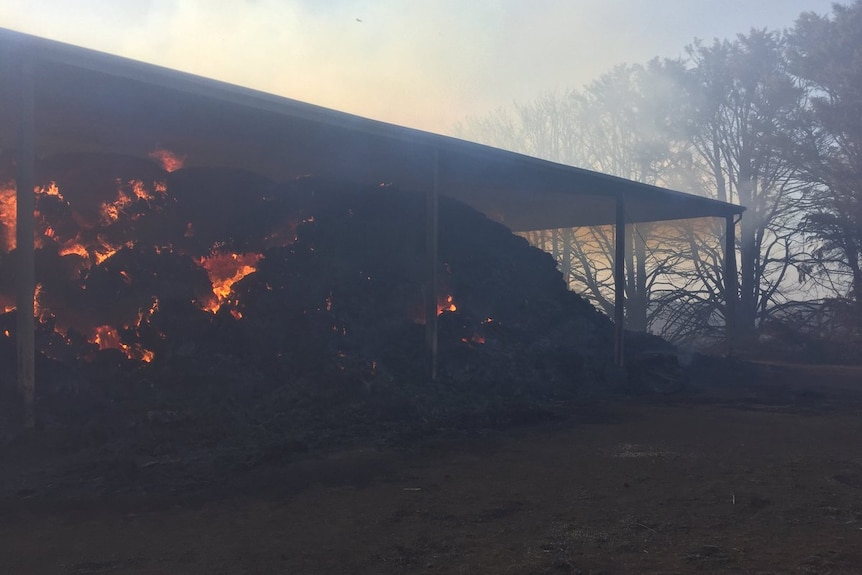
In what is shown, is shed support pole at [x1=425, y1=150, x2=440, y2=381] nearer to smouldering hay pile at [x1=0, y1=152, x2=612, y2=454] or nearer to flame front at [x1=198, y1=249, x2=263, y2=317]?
smouldering hay pile at [x1=0, y1=152, x2=612, y2=454]

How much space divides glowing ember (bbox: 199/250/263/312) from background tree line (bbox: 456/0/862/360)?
51.8 ft

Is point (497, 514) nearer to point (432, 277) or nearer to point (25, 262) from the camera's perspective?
point (25, 262)

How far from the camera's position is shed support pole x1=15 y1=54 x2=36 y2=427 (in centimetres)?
748

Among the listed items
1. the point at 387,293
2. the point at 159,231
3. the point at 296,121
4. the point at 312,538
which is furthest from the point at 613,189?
the point at 312,538

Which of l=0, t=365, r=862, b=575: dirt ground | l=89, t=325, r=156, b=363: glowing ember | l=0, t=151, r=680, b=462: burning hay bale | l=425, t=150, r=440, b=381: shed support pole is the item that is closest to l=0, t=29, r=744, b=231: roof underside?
l=425, t=150, r=440, b=381: shed support pole

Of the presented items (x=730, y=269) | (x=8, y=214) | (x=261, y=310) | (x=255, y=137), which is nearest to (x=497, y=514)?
(x=261, y=310)

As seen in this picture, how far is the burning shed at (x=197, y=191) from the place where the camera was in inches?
322

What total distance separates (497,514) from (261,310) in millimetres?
6856

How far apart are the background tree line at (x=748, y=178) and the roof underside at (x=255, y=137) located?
24.3 feet

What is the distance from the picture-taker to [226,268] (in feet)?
41.0

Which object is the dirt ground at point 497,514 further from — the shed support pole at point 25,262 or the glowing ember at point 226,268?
the glowing ember at point 226,268

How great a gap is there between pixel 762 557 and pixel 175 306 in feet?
29.7

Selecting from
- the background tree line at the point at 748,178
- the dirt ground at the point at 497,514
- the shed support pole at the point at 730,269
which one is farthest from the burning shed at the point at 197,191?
the background tree line at the point at 748,178

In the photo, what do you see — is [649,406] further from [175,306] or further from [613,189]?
[175,306]
